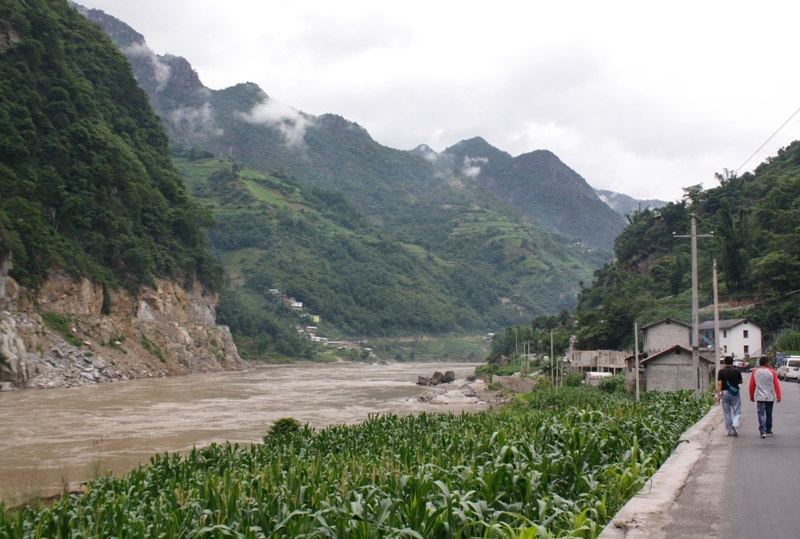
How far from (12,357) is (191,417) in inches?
663

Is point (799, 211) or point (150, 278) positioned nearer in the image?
point (799, 211)

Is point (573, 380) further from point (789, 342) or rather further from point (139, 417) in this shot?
point (139, 417)

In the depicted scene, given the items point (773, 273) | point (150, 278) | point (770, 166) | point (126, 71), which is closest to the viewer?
point (773, 273)

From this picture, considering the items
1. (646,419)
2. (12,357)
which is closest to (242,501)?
(646,419)

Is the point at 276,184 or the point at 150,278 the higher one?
the point at 276,184

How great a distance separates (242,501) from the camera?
7.17 metres

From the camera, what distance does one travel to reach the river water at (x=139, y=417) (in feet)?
71.2

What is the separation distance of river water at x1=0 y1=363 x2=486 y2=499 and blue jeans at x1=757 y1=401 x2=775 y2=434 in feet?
40.0

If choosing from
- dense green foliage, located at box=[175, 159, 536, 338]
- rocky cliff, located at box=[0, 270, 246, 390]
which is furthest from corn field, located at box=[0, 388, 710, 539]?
dense green foliage, located at box=[175, 159, 536, 338]

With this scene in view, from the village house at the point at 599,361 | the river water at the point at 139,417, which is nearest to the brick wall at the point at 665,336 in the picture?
the village house at the point at 599,361

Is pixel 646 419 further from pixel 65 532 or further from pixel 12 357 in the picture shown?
pixel 12 357

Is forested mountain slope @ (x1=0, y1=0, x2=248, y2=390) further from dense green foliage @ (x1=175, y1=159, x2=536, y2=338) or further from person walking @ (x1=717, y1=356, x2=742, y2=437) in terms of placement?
dense green foliage @ (x1=175, y1=159, x2=536, y2=338)

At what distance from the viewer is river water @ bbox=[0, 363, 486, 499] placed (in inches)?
854

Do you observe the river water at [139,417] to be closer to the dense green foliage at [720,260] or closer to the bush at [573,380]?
the bush at [573,380]
